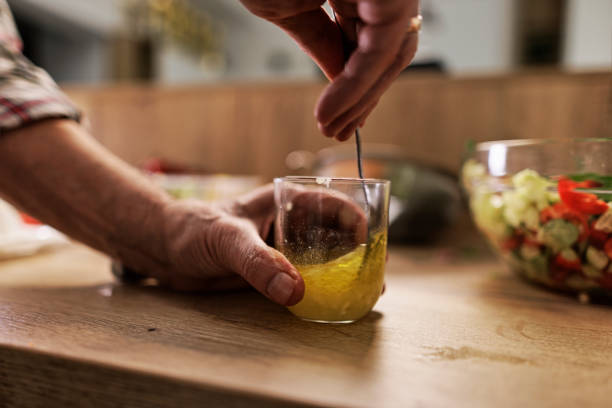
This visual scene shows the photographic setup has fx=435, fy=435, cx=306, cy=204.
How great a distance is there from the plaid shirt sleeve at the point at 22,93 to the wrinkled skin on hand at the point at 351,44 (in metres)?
0.35

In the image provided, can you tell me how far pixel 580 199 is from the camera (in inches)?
19.9

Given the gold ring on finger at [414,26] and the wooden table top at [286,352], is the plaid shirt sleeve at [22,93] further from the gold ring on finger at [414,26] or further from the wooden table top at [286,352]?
the gold ring on finger at [414,26]

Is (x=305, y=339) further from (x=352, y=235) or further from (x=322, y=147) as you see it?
(x=322, y=147)

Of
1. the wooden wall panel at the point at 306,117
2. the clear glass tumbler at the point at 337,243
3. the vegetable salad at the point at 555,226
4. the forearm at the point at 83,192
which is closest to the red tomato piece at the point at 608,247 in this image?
the vegetable salad at the point at 555,226

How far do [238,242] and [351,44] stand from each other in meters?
0.22

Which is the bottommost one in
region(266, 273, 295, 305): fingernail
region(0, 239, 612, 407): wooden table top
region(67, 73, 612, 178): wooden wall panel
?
region(0, 239, 612, 407): wooden table top

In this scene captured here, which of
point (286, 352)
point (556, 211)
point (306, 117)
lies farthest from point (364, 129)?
point (286, 352)

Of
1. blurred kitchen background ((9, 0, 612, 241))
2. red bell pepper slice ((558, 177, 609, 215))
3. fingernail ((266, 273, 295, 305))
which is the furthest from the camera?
blurred kitchen background ((9, 0, 612, 241))

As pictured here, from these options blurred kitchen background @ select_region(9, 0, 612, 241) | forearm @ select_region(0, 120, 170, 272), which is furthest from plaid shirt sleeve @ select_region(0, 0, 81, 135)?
blurred kitchen background @ select_region(9, 0, 612, 241)

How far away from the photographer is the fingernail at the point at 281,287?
395 mm

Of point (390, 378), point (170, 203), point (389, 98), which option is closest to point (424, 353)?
point (390, 378)

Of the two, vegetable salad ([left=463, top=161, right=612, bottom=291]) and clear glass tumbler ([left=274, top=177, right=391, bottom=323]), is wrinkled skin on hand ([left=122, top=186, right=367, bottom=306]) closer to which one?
clear glass tumbler ([left=274, top=177, right=391, bottom=323])

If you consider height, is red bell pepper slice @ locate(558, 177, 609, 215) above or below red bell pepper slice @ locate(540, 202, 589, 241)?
above

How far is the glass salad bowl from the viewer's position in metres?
0.50
